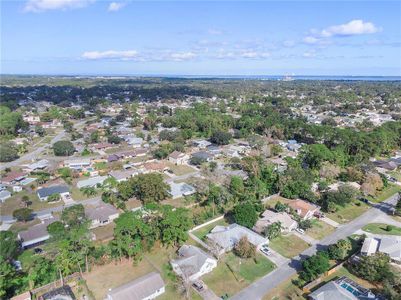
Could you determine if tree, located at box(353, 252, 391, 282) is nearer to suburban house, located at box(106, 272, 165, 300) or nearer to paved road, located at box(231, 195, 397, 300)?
paved road, located at box(231, 195, 397, 300)

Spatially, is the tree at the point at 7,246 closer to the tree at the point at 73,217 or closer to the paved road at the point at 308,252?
the tree at the point at 73,217

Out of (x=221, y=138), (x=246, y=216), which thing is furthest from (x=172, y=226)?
(x=221, y=138)

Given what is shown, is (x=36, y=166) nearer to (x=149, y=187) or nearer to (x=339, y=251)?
(x=149, y=187)

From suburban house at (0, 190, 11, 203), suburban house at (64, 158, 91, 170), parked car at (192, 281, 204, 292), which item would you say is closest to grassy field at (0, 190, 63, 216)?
suburban house at (0, 190, 11, 203)

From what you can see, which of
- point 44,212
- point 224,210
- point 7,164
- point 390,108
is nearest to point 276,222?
point 224,210

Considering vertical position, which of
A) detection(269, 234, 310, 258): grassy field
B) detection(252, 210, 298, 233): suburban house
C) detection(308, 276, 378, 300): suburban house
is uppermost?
detection(308, 276, 378, 300): suburban house

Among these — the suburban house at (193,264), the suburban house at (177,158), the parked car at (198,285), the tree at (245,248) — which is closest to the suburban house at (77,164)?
the suburban house at (177,158)
